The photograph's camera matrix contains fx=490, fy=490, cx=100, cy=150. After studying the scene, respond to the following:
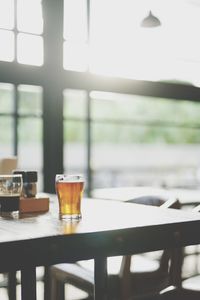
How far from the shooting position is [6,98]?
3.33 meters

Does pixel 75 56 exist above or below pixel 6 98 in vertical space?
above

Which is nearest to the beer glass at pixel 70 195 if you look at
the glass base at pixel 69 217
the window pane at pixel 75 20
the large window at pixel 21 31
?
the glass base at pixel 69 217

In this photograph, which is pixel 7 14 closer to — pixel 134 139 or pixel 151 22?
pixel 151 22

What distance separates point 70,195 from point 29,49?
7.08 feet

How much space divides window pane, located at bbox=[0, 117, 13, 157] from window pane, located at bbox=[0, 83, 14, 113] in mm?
61

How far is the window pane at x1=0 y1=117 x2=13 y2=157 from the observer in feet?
10.9

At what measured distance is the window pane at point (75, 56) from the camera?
3.60 metres

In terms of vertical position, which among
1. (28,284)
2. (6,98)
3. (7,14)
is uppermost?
(7,14)

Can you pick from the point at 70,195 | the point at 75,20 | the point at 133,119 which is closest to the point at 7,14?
the point at 75,20

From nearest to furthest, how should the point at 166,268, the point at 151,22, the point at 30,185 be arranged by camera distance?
the point at 30,185 < the point at 166,268 < the point at 151,22

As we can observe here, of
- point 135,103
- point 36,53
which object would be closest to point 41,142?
point 36,53

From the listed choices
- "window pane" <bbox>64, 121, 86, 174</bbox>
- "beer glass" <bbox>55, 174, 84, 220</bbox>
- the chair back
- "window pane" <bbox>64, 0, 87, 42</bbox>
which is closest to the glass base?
"beer glass" <bbox>55, 174, 84, 220</bbox>

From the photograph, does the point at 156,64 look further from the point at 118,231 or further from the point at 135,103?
the point at 118,231

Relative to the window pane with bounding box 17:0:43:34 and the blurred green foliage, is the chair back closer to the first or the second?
the blurred green foliage
